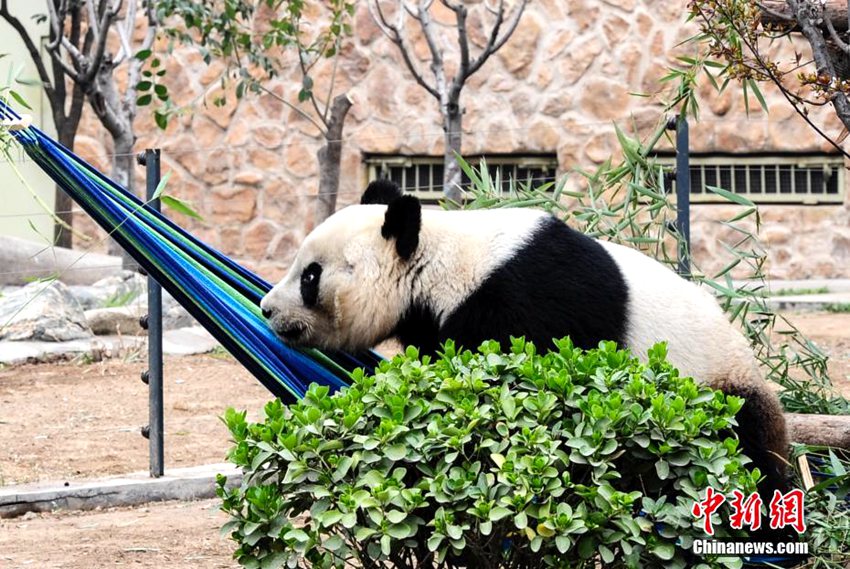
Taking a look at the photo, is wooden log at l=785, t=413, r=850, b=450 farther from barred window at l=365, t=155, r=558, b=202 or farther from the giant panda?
barred window at l=365, t=155, r=558, b=202

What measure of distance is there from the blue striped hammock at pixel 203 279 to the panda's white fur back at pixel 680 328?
0.91 metres

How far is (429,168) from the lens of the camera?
12000mm

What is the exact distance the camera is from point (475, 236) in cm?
354

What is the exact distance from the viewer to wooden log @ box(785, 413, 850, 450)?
3.99m

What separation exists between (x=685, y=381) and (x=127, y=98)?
7976 millimetres

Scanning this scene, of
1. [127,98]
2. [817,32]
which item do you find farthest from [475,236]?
[127,98]

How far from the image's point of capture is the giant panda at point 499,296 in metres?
3.34

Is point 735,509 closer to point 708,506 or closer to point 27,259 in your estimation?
point 708,506

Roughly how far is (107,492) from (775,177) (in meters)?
8.58

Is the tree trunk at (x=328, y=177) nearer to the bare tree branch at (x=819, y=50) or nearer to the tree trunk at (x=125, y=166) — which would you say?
the tree trunk at (x=125, y=166)

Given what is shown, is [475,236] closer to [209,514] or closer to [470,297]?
[470,297]

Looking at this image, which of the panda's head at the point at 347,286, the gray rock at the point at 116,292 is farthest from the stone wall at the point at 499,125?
the panda's head at the point at 347,286

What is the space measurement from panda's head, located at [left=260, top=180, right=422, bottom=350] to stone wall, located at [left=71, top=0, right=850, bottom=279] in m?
7.92

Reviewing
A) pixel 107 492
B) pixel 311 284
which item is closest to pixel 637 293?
pixel 311 284
